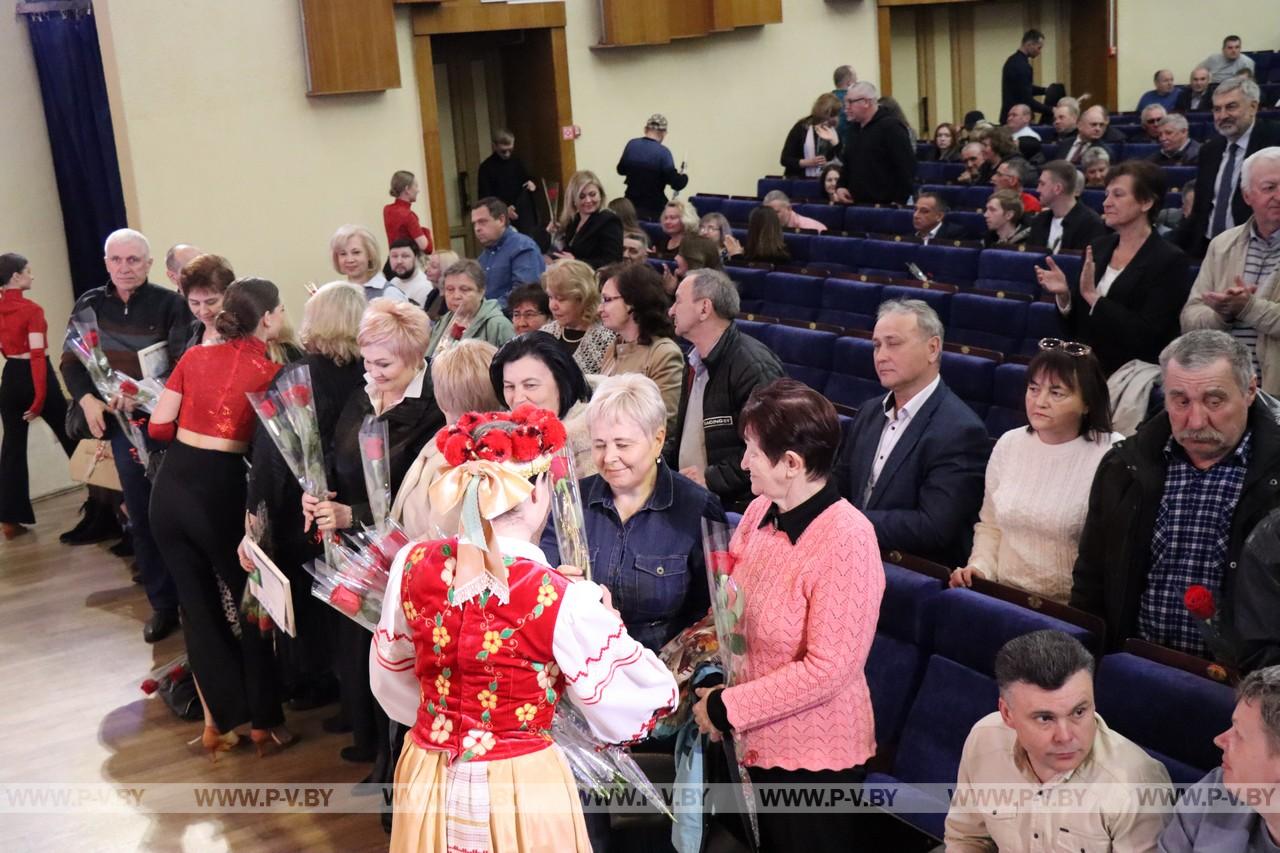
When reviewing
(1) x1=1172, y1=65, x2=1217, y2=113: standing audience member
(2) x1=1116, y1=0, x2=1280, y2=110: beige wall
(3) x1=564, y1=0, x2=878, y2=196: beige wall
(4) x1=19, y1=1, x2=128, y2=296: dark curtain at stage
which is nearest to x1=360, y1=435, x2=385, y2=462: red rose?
(4) x1=19, y1=1, x2=128, y2=296: dark curtain at stage

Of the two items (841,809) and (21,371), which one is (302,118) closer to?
(21,371)

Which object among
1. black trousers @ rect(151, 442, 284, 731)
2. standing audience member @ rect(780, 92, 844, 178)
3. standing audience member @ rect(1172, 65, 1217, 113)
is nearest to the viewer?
black trousers @ rect(151, 442, 284, 731)

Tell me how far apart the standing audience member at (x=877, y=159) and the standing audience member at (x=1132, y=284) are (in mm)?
4566

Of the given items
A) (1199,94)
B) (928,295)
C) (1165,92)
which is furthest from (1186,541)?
(1165,92)

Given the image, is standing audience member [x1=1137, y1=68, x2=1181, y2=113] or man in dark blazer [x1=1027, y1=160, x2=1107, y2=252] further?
standing audience member [x1=1137, y1=68, x2=1181, y2=113]

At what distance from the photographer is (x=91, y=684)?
5.17 metres

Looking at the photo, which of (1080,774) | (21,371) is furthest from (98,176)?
(1080,774)

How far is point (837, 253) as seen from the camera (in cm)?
806

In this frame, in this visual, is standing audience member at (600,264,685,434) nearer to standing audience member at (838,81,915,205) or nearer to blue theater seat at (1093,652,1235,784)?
blue theater seat at (1093,652,1235,784)

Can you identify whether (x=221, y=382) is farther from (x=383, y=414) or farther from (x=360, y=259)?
(x=360, y=259)

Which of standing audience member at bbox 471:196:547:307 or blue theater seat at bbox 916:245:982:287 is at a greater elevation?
standing audience member at bbox 471:196:547:307

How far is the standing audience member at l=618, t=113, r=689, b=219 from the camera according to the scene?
1019cm

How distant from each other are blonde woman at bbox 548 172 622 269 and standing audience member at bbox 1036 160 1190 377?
3.62m

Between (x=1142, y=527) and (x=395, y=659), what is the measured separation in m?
1.62
